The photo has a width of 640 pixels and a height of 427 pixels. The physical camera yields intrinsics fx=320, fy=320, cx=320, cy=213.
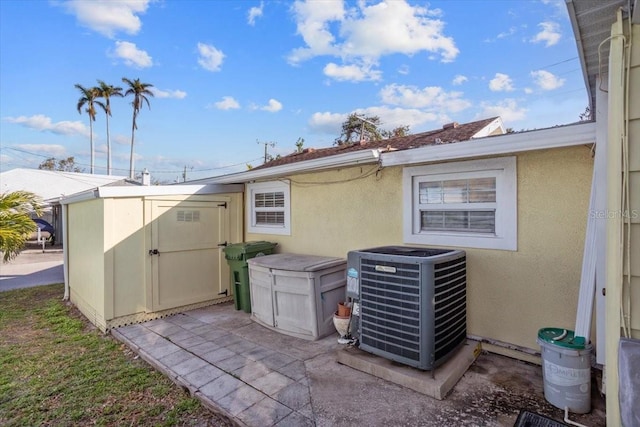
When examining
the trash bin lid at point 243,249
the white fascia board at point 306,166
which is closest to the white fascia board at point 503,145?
the white fascia board at point 306,166

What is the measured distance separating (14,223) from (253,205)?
4763mm

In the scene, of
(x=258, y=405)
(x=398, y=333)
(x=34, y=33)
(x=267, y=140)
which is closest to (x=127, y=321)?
(x=258, y=405)

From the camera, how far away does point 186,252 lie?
609cm

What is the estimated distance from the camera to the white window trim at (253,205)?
6.26 meters

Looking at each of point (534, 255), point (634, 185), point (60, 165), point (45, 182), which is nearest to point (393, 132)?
point (534, 255)

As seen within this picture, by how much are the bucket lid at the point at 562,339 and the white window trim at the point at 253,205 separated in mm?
4290

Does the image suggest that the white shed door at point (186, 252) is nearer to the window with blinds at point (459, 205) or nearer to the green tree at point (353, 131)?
the window with blinds at point (459, 205)

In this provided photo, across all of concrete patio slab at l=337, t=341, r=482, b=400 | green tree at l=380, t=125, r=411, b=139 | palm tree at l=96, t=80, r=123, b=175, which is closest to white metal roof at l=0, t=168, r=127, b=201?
palm tree at l=96, t=80, r=123, b=175

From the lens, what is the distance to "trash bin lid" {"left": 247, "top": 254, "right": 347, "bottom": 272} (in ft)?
14.8

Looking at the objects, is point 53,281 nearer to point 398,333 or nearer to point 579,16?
point 398,333

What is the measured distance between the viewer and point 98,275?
5.31 meters

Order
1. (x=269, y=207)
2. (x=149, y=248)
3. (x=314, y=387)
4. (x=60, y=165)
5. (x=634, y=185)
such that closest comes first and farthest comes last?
(x=634, y=185), (x=314, y=387), (x=149, y=248), (x=269, y=207), (x=60, y=165)

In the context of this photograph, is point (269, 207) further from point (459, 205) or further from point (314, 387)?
point (314, 387)

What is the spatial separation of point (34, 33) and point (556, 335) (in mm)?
12989
